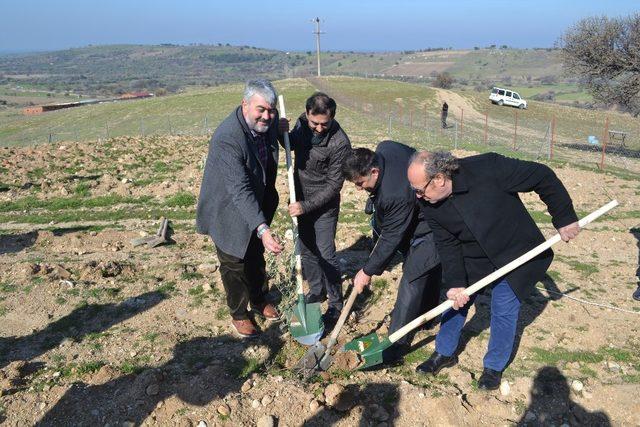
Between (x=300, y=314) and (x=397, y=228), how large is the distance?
1413 millimetres

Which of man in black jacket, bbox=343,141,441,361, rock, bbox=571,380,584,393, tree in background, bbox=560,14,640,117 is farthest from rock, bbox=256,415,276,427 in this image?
tree in background, bbox=560,14,640,117

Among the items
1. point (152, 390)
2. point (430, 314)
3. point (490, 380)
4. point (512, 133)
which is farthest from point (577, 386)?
point (512, 133)

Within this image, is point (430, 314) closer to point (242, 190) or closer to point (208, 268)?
point (242, 190)

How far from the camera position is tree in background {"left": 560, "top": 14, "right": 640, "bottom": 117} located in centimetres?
2011

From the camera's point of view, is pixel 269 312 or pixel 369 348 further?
pixel 269 312

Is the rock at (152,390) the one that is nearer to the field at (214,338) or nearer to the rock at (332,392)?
the field at (214,338)

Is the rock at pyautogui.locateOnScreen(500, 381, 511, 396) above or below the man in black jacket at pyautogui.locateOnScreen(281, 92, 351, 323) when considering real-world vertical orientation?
below

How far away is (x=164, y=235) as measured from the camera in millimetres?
7555

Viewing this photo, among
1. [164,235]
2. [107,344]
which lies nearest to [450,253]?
[107,344]

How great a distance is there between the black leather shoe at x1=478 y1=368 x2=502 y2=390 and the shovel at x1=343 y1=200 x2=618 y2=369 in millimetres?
610

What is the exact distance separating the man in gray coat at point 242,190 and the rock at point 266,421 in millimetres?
1201

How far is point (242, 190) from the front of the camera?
4055 millimetres

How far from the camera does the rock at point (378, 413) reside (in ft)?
12.4

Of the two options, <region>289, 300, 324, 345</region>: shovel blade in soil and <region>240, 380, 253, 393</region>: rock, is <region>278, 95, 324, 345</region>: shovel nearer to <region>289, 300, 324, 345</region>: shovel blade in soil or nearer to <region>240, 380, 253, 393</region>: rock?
<region>289, 300, 324, 345</region>: shovel blade in soil
